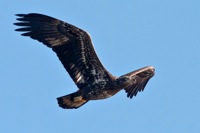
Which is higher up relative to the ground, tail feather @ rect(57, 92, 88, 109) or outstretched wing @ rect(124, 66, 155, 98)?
outstretched wing @ rect(124, 66, 155, 98)

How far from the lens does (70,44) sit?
19.4 m

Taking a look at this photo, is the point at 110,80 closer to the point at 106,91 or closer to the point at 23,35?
the point at 106,91

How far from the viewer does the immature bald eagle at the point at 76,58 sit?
19.1 meters

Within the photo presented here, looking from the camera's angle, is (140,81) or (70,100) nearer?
(70,100)

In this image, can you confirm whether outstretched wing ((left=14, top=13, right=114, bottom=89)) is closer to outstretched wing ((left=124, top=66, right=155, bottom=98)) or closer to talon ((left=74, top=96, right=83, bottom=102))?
talon ((left=74, top=96, right=83, bottom=102))

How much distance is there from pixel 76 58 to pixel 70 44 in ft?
1.46

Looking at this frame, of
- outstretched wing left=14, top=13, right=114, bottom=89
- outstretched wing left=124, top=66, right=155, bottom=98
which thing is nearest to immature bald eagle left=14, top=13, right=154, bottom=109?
outstretched wing left=14, top=13, right=114, bottom=89

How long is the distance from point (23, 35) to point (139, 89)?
14.1 feet

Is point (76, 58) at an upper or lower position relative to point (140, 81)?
lower

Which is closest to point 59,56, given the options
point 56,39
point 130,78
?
point 56,39

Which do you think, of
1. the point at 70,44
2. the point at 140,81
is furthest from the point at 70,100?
the point at 140,81

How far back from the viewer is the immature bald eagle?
19.1m

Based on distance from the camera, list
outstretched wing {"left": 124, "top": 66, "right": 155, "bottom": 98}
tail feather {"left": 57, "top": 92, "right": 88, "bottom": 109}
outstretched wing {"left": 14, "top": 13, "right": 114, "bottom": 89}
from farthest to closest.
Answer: outstretched wing {"left": 124, "top": 66, "right": 155, "bottom": 98} < tail feather {"left": 57, "top": 92, "right": 88, "bottom": 109} < outstretched wing {"left": 14, "top": 13, "right": 114, "bottom": 89}

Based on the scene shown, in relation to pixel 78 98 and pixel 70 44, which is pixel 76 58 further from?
pixel 78 98
